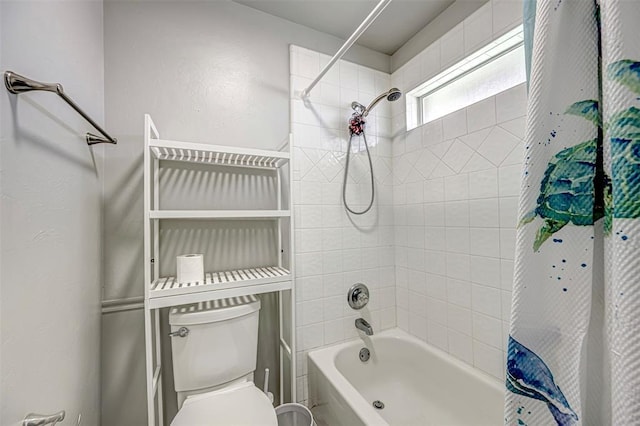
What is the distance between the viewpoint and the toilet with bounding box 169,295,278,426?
1047 mm

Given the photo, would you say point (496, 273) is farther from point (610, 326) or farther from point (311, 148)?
point (311, 148)

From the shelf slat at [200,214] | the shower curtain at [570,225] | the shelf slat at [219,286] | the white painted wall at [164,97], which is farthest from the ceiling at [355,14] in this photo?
the shelf slat at [219,286]

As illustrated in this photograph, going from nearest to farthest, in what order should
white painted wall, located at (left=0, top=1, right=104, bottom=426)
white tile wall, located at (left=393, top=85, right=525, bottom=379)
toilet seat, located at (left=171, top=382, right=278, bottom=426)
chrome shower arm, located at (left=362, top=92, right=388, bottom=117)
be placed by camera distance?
white painted wall, located at (left=0, top=1, right=104, bottom=426)
toilet seat, located at (left=171, top=382, right=278, bottom=426)
white tile wall, located at (left=393, top=85, right=525, bottom=379)
chrome shower arm, located at (left=362, top=92, right=388, bottom=117)

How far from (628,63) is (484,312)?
1.28m

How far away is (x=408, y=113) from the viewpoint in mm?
1770

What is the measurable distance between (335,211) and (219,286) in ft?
2.75

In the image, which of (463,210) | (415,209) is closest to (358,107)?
(415,209)

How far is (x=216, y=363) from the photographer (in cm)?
119

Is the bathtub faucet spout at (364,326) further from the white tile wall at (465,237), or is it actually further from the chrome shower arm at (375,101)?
the chrome shower arm at (375,101)

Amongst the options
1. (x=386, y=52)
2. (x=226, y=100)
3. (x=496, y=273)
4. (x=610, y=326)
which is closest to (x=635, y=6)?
(x=610, y=326)

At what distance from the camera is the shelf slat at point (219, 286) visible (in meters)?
1.04

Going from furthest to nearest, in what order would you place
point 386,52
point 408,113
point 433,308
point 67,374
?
point 386,52, point 408,113, point 433,308, point 67,374

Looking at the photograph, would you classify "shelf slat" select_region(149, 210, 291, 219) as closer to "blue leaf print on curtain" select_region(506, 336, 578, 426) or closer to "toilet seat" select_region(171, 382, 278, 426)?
"toilet seat" select_region(171, 382, 278, 426)

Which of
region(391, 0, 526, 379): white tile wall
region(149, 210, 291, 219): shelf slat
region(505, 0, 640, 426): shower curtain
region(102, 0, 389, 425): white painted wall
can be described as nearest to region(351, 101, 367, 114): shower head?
region(391, 0, 526, 379): white tile wall
